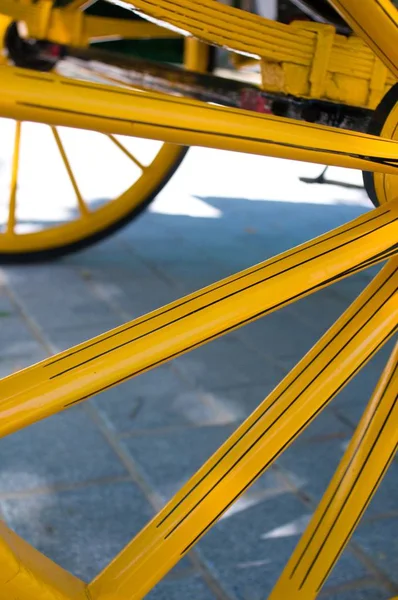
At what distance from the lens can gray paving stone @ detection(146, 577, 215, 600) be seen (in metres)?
1.13

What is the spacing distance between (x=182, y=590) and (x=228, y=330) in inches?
21.3

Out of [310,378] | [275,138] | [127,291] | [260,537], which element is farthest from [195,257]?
[275,138]

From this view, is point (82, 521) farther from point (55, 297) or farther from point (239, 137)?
point (55, 297)

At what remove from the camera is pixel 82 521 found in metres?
1.26

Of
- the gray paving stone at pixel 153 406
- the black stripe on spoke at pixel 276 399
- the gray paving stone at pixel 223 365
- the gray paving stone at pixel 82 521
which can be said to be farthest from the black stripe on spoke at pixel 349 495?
the gray paving stone at pixel 223 365

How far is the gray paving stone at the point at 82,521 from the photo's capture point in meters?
1.19

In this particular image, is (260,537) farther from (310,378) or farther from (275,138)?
(275,138)

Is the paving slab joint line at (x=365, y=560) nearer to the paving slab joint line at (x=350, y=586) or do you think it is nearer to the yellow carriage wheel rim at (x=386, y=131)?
the paving slab joint line at (x=350, y=586)

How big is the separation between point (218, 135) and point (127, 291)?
1514 millimetres

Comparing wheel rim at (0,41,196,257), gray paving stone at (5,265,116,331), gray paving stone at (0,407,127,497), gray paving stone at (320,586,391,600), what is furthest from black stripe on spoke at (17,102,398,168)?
wheel rim at (0,41,196,257)

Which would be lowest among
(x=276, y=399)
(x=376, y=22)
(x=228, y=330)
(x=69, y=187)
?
(x=69, y=187)

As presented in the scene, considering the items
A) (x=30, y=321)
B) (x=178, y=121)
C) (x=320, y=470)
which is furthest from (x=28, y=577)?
(x=30, y=321)

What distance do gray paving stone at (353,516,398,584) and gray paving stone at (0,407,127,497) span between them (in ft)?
1.32

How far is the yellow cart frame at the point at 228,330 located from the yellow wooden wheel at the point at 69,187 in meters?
1.25
